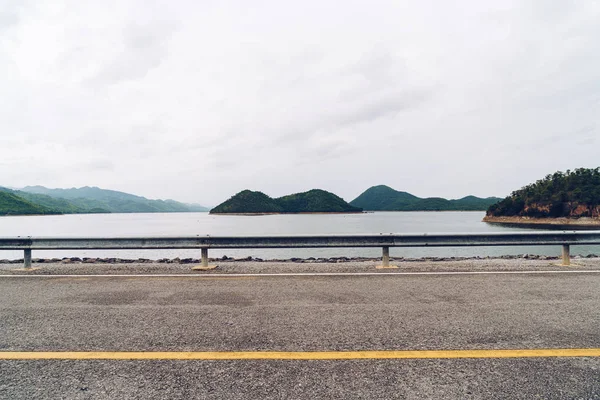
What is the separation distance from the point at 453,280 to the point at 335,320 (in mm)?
3439

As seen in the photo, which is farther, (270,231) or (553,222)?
(553,222)

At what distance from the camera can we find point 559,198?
105 meters

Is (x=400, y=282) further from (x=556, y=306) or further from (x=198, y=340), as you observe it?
(x=198, y=340)

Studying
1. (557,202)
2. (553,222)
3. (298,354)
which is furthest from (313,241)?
(557,202)

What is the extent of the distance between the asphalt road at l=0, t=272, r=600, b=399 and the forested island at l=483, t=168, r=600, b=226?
375 ft

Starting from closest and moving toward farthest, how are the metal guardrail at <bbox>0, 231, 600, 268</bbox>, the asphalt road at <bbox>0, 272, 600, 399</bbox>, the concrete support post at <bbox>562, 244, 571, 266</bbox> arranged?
the asphalt road at <bbox>0, 272, 600, 399</bbox> < the concrete support post at <bbox>562, 244, 571, 266</bbox> < the metal guardrail at <bbox>0, 231, 600, 268</bbox>

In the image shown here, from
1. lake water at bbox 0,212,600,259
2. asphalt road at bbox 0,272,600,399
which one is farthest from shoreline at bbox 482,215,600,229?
asphalt road at bbox 0,272,600,399

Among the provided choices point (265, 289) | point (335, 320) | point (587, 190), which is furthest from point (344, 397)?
point (587, 190)

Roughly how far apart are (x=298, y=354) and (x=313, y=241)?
5.40 m

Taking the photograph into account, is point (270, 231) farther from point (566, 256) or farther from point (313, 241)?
point (566, 256)

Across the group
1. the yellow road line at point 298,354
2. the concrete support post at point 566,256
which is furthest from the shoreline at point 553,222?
the yellow road line at point 298,354

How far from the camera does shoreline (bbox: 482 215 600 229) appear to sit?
91.0 meters

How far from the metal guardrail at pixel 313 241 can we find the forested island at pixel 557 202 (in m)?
109

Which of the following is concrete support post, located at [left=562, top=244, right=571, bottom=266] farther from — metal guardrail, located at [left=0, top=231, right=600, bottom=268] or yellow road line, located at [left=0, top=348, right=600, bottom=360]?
yellow road line, located at [left=0, top=348, right=600, bottom=360]
